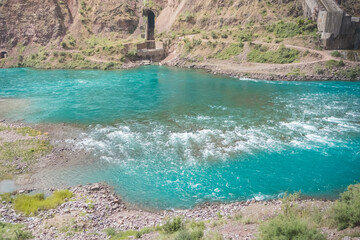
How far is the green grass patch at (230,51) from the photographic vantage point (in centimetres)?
5870

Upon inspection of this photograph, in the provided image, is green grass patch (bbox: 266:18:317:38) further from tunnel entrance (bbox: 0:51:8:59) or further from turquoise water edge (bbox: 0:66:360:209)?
tunnel entrance (bbox: 0:51:8:59)

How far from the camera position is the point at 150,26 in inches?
3076

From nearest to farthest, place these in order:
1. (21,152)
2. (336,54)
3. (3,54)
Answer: (21,152) → (336,54) → (3,54)

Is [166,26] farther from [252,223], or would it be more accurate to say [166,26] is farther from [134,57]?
[252,223]

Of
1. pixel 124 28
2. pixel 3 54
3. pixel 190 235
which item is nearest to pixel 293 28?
pixel 124 28

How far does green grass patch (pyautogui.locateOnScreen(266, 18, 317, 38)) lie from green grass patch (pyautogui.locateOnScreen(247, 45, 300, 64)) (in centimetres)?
414

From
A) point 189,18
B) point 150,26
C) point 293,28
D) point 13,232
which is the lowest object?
point 13,232

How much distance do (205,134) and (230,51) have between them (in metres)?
36.7

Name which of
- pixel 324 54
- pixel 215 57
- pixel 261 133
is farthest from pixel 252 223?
pixel 215 57

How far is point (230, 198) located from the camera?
1800 cm

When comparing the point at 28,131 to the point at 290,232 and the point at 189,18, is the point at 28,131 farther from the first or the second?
the point at 189,18

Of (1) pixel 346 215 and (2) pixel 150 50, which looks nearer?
(1) pixel 346 215

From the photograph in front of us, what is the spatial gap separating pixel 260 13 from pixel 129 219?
5784 cm

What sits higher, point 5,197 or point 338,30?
Answer: point 338,30
